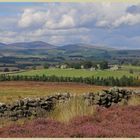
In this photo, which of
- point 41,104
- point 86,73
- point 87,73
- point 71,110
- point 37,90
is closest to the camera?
point 71,110

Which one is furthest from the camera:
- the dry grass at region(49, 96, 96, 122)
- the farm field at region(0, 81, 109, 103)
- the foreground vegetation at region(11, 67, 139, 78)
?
the foreground vegetation at region(11, 67, 139, 78)

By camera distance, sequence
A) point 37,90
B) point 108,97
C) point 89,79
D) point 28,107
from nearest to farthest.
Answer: point 28,107, point 108,97, point 37,90, point 89,79

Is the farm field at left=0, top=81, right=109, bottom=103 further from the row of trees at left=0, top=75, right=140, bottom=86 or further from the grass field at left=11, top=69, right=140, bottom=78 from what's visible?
the grass field at left=11, top=69, right=140, bottom=78

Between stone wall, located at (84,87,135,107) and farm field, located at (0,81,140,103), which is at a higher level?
stone wall, located at (84,87,135,107)

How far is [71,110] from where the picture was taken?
1802 centimetres

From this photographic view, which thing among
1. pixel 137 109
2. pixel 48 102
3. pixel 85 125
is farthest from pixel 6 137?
pixel 137 109

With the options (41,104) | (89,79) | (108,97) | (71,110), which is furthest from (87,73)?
(71,110)

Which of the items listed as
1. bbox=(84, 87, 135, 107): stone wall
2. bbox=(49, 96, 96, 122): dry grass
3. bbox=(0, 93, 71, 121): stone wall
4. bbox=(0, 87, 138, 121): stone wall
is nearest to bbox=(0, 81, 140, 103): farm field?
bbox=(84, 87, 135, 107): stone wall

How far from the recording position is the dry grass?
Result: 17359mm

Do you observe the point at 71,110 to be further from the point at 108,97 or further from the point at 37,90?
the point at 37,90

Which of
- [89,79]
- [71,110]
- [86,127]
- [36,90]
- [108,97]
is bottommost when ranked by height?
[36,90]

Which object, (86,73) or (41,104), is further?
(86,73)

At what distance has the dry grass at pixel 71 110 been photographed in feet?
57.0

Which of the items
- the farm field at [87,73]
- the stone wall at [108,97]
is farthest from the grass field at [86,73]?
the stone wall at [108,97]
